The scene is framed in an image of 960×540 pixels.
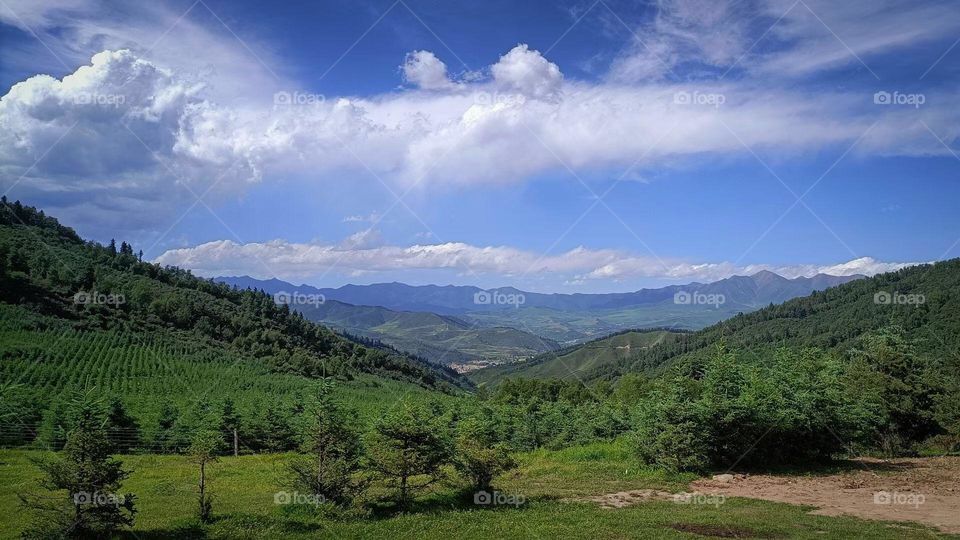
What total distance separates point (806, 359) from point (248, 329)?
4294 inches

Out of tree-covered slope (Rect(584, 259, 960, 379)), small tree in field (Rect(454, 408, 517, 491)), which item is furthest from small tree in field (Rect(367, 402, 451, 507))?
tree-covered slope (Rect(584, 259, 960, 379))

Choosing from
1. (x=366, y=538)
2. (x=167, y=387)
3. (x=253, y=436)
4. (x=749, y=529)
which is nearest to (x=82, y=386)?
(x=167, y=387)

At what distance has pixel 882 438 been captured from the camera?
1366 inches

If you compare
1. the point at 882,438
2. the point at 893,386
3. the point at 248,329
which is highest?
the point at 248,329

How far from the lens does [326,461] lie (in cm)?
1777

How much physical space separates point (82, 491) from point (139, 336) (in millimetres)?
80268

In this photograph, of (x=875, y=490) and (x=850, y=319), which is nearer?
(x=875, y=490)

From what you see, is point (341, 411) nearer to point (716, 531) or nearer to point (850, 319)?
point (716, 531)

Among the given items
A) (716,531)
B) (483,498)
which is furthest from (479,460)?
(716,531)

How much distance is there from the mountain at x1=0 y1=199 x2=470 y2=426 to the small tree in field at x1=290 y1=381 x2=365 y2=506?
40.1 ft

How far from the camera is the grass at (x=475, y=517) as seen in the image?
15.5 metres

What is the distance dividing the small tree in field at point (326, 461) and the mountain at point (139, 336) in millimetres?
12208

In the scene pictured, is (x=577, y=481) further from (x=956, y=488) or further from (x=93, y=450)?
(x=93, y=450)

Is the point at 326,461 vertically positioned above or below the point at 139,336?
below
